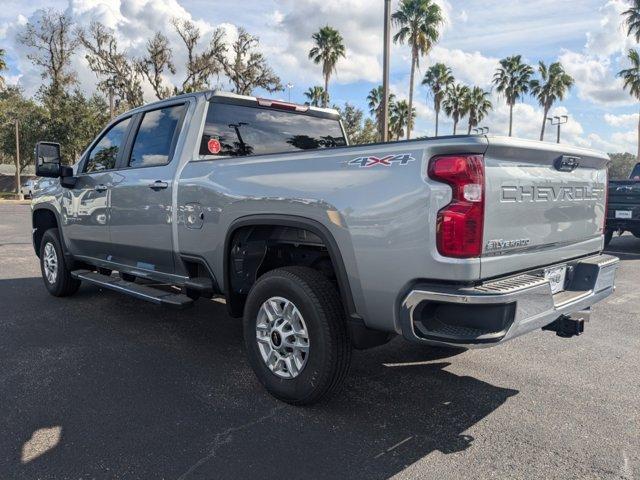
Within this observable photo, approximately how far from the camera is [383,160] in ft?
9.18

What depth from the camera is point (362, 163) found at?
2895 millimetres

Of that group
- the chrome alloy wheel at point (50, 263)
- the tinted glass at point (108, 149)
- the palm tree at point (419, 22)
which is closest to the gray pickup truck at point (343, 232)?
the tinted glass at point (108, 149)

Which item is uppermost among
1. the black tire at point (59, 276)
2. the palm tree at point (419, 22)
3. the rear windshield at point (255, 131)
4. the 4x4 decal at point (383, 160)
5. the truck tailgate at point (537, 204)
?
the palm tree at point (419, 22)

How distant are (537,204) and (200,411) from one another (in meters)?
2.36

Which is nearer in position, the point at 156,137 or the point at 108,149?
the point at 156,137

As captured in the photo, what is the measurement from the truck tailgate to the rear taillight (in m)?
0.08

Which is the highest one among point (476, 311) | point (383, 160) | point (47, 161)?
point (47, 161)

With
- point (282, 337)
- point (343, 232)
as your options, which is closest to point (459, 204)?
point (343, 232)

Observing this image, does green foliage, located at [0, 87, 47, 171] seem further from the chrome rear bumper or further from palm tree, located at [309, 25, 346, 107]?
the chrome rear bumper

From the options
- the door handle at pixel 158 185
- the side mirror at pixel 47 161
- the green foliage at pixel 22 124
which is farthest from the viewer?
the green foliage at pixel 22 124

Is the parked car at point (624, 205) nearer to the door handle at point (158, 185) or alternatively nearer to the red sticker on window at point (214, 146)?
the red sticker on window at point (214, 146)

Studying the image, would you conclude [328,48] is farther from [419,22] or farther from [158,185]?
[158,185]

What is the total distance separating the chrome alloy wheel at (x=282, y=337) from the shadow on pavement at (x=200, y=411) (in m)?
0.27

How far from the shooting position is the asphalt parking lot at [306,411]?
2.70 meters
